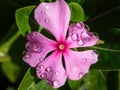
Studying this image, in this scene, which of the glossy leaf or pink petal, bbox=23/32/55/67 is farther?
the glossy leaf

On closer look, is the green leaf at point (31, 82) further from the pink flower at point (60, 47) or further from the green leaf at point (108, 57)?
the green leaf at point (108, 57)

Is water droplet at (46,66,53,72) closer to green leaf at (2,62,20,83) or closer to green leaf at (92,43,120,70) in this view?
green leaf at (92,43,120,70)

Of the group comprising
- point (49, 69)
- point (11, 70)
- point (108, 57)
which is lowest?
point (11, 70)

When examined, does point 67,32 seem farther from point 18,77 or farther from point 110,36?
point 18,77

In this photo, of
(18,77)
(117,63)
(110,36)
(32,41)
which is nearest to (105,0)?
(110,36)

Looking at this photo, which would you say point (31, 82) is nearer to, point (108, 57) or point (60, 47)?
point (60, 47)

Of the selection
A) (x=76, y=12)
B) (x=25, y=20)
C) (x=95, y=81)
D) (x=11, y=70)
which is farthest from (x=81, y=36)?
(x=11, y=70)

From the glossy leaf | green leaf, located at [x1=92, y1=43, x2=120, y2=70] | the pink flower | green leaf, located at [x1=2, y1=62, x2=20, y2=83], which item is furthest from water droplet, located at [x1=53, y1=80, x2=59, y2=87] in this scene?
green leaf, located at [x1=2, y1=62, x2=20, y2=83]
